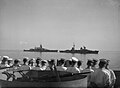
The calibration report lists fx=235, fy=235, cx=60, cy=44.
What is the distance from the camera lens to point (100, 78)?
357 cm

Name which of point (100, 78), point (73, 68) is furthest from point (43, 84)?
point (73, 68)

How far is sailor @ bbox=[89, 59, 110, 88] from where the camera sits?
11.6 ft

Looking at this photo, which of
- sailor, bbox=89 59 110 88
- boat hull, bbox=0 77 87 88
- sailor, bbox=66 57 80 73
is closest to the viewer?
boat hull, bbox=0 77 87 88

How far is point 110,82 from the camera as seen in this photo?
3.61 meters

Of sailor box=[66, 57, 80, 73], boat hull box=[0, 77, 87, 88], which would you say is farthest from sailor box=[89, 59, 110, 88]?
→ boat hull box=[0, 77, 87, 88]

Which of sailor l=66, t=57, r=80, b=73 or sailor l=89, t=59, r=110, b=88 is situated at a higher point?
sailor l=66, t=57, r=80, b=73

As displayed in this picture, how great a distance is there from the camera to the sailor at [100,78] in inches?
140

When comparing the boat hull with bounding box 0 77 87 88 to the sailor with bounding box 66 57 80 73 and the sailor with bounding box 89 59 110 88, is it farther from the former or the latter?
the sailor with bounding box 66 57 80 73

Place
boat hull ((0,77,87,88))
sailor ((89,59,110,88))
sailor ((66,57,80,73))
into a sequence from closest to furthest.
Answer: boat hull ((0,77,87,88))
sailor ((89,59,110,88))
sailor ((66,57,80,73))

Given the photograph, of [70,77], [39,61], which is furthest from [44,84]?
[39,61]

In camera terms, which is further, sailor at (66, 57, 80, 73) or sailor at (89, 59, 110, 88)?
sailor at (66, 57, 80, 73)

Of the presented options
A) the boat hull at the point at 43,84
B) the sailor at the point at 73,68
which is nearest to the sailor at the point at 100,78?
the sailor at the point at 73,68

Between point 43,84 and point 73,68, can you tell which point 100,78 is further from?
point 43,84

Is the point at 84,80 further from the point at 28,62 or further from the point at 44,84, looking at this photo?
the point at 28,62
